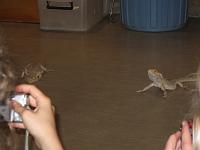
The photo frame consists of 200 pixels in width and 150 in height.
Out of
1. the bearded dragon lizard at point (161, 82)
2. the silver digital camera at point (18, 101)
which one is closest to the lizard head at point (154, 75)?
the bearded dragon lizard at point (161, 82)

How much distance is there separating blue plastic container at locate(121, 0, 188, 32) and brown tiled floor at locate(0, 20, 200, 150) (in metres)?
0.07

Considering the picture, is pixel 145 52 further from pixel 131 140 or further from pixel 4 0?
pixel 4 0

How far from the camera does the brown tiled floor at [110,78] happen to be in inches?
69.7

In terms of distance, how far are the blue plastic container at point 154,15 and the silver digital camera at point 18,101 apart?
7.97ft

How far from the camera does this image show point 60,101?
204 cm

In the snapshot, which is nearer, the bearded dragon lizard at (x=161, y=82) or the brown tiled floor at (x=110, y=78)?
the brown tiled floor at (x=110, y=78)

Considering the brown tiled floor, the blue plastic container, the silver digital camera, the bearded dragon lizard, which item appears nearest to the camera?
the silver digital camera

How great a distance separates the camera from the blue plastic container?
3.17 meters

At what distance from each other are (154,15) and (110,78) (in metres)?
1.04

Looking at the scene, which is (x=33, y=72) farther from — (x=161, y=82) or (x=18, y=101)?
(x=18, y=101)

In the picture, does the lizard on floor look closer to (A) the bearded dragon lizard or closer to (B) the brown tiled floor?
(B) the brown tiled floor

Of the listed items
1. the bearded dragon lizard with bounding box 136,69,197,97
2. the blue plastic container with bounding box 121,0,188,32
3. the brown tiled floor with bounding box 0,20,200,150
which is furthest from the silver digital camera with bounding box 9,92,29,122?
the blue plastic container with bounding box 121,0,188,32

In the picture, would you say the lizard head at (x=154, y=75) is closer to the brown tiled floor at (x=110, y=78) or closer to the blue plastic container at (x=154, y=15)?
the brown tiled floor at (x=110, y=78)

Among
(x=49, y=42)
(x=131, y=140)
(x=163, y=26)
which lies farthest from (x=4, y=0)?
(x=131, y=140)
